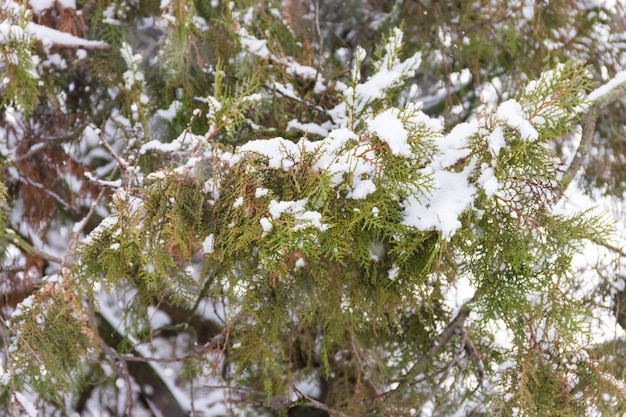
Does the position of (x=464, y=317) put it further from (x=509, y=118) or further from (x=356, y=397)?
(x=509, y=118)

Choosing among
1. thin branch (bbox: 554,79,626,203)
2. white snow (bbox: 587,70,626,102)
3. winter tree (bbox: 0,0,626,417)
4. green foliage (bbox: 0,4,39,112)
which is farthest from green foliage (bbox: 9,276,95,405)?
white snow (bbox: 587,70,626,102)

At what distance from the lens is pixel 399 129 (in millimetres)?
1668

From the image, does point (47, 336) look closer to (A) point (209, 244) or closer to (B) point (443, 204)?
(A) point (209, 244)

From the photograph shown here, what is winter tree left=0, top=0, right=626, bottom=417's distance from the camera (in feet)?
5.79

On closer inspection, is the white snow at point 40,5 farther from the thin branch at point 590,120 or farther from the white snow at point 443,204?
the thin branch at point 590,120

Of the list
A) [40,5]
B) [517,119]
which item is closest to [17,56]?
[40,5]

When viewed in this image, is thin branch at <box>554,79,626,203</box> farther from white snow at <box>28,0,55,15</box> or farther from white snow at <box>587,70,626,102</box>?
white snow at <box>28,0,55,15</box>

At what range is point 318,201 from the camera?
1.72 m

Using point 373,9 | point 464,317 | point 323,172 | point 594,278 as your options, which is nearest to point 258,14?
point 373,9

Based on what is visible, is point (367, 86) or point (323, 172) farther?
point (367, 86)

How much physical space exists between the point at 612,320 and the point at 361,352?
1489 millimetres

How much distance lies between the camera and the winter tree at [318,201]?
1766 millimetres

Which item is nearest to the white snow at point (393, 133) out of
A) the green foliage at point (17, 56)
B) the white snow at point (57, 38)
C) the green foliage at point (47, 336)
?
the green foliage at point (47, 336)

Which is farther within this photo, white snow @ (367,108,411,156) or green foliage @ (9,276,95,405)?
green foliage @ (9,276,95,405)
